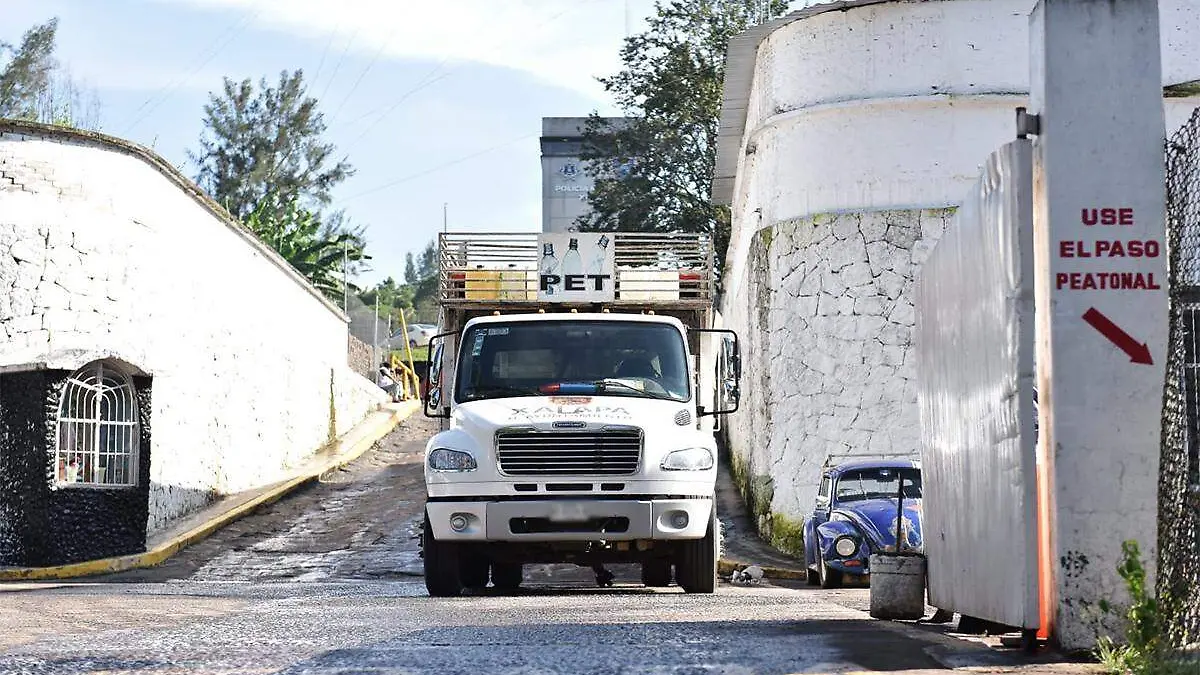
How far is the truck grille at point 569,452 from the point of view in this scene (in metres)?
13.9

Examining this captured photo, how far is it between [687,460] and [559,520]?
117 centimetres

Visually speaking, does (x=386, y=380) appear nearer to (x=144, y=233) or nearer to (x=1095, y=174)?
(x=144, y=233)

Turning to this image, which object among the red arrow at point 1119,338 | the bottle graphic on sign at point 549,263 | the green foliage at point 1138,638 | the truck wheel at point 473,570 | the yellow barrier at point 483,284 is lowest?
the truck wheel at point 473,570

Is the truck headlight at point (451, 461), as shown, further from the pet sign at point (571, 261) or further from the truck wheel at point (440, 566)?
the pet sign at point (571, 261)

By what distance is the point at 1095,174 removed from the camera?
740 centimetres

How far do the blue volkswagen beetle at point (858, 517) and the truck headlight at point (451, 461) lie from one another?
15.8ft

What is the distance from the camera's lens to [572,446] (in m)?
13.9

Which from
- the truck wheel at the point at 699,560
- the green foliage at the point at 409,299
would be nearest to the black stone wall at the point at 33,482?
the truck wheel at the point at 699,560

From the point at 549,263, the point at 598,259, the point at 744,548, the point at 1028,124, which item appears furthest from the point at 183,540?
the point at 1028,124

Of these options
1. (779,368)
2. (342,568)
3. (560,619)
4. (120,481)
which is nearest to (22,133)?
(120,481)

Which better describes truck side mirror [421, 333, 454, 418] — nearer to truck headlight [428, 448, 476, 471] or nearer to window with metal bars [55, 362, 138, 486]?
truck headlight [428, 448, 476, 471]

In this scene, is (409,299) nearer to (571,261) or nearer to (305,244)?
(305,244)

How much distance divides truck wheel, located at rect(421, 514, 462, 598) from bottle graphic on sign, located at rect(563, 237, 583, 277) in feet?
51.2

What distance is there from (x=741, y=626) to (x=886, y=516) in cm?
799
